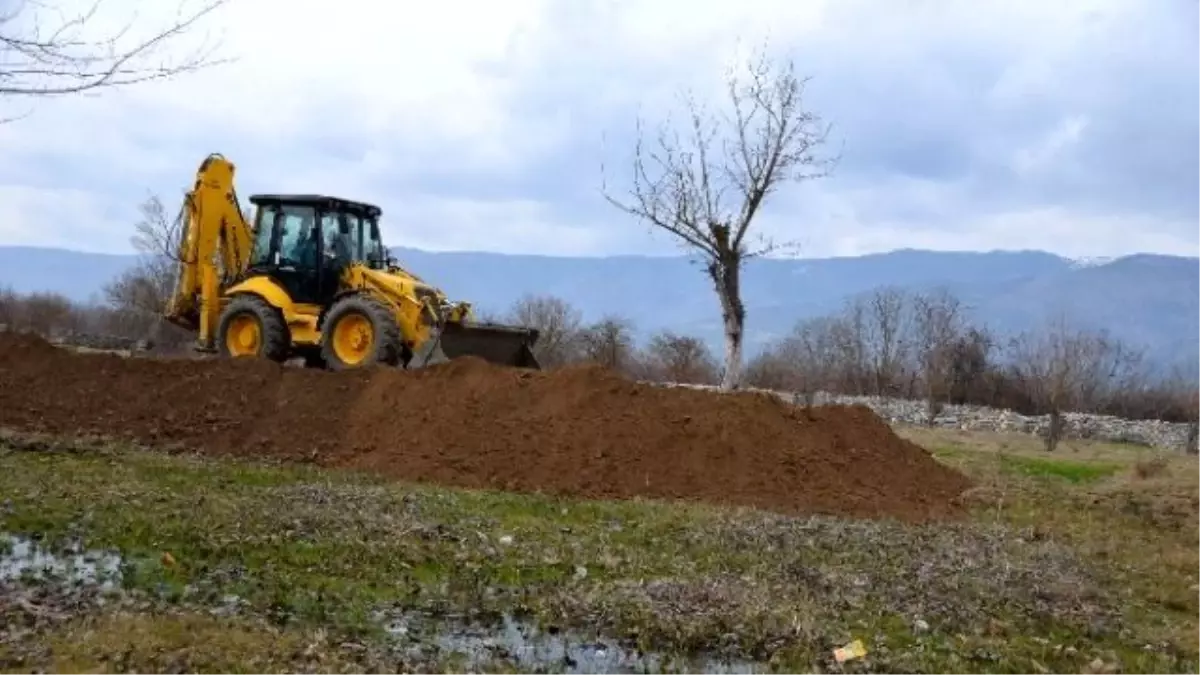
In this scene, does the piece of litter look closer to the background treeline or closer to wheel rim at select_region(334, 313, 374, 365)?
wheel rim at select_region(334, 313, 374, 365)

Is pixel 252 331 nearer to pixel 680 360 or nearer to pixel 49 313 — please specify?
pixel 680 360

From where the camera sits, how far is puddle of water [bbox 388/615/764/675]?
7180 mm

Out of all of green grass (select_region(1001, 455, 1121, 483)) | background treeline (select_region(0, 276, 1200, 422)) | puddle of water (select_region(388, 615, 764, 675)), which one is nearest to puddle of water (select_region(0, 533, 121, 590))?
puddle of water (select_region(388, 615, 764, 675))

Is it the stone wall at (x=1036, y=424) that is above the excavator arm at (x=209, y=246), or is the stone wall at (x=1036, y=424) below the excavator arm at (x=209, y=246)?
below

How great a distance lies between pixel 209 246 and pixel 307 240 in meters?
2.04

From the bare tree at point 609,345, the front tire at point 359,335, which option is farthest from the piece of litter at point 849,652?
the bare tree at point 609,345

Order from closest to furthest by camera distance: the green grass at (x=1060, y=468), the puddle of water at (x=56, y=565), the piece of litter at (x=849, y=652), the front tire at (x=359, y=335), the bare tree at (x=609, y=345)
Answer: the piece of litter at (x=849, y=652) < the puddle of water at (x=56, y=565) < the front tire at (x=359, y=335) < the green grass at (x=1060, y=468) < the bare tree at (x=609, y=345)

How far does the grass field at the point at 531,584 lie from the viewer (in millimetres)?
7234

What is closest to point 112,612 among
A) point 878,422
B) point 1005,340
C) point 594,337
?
point 878,422

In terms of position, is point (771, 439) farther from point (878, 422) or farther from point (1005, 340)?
point (1005, 340)

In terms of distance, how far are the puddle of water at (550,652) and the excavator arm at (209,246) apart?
14119 mm

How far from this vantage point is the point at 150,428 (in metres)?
16.9

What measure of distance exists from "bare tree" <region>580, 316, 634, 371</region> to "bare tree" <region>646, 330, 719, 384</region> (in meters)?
0.96

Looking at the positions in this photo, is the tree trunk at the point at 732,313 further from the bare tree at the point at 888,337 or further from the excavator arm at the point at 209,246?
the bare tree at the point at 888,337
